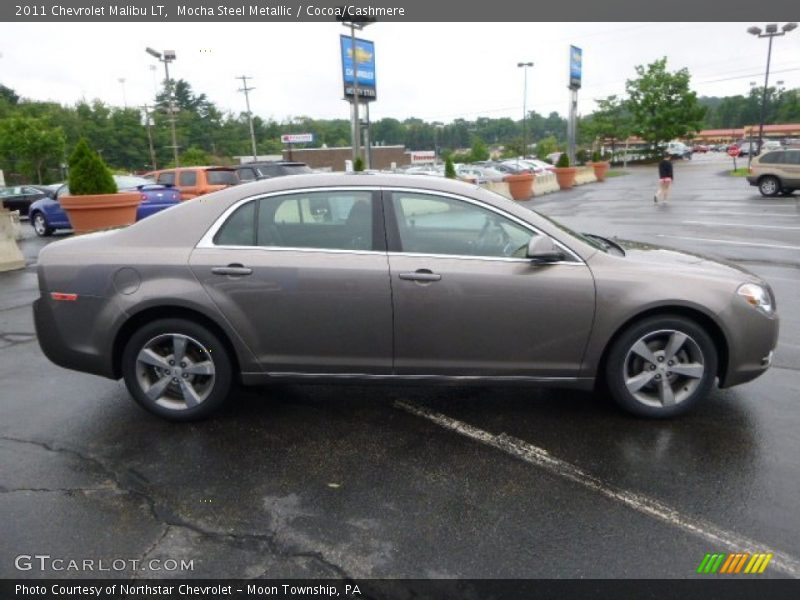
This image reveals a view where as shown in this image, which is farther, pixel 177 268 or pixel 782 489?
pixel 177 268

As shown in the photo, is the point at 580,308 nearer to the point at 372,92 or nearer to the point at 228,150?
the point at 372,92

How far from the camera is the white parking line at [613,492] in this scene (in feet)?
8.79

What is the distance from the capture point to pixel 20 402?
444 cm

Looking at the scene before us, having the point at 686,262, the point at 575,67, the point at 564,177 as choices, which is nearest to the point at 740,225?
the point at 686,262

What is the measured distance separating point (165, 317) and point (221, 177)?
41.8 ft

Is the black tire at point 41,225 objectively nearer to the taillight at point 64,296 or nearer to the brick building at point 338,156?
the taillight at point 64,296

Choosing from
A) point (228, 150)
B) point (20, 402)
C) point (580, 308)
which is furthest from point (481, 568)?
point (228, 150)

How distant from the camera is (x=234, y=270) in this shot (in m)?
3.75

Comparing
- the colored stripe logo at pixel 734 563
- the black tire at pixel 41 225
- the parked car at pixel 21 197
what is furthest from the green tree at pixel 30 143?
the colored stripe logo at pixel 734 563

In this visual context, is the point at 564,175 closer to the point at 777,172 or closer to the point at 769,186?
the point at 769,186

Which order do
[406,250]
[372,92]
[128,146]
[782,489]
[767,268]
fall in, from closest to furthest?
1. [782,489]
2. [406,250]
3. [767,268]
4. [372,92]
5. [128,146]

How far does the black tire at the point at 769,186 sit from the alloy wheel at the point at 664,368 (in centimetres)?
2109

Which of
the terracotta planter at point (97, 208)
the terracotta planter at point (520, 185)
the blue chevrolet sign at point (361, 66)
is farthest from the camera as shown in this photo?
the blue chevrolet sign at point (361, 66)

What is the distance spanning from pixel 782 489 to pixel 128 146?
295 feet
